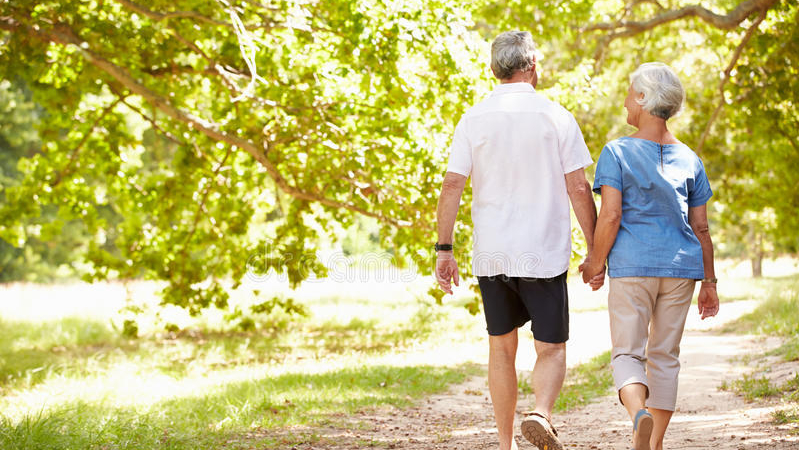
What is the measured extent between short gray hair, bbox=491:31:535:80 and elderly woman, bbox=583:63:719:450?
59 centimetres

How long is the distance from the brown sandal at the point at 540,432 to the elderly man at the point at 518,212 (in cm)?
7

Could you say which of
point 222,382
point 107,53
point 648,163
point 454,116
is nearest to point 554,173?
point 648,163

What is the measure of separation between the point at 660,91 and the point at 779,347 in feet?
22.2

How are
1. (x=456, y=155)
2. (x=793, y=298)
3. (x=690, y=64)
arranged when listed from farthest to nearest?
1. (x=690, y=64)
2. (x=793, y=298)
3. (x=456, y=155)

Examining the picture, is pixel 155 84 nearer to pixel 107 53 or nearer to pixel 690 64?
pixel 107 53

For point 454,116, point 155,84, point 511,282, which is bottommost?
point 511,282

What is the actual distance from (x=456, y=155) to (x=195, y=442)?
2.69m

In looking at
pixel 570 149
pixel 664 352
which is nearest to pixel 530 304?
pixel 664 352

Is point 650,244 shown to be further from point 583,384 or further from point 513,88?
point 583,384

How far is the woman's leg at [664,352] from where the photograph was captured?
3.85 meters

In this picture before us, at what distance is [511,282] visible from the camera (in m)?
3.94

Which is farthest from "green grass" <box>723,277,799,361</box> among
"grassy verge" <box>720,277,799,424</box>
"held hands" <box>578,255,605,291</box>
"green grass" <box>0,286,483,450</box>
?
"held hands" <box>578,255,605,291</box>

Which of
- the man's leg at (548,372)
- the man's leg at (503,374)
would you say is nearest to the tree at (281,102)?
the man's leg at (503,374)

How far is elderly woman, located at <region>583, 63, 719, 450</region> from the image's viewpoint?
377cm
